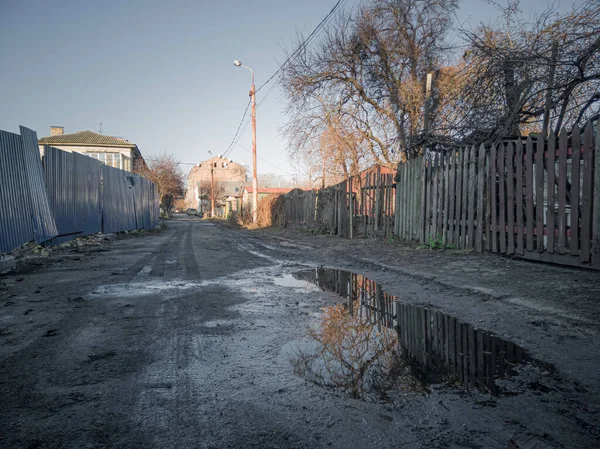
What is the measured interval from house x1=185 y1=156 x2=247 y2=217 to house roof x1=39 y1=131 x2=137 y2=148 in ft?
91.2

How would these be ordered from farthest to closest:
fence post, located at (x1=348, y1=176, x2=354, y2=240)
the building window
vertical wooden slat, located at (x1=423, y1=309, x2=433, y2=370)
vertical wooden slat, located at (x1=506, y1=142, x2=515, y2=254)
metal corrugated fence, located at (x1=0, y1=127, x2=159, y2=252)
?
the building window, fence post, located at (x1=348, y1=176, x2=354, y2=240), metal corrugated fence, located at (x1=0, y1=127, x2=159, y2=252), vertical wooden slat, located at (x1=506, y1=142, x2=515, y2=254), vertical wooden slat, located at (x1=423, y1=309, x2=433, y2=370)

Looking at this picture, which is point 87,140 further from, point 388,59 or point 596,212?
point 596,212

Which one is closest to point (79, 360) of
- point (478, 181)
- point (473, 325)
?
point (473, 325)

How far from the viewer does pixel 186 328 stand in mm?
3250

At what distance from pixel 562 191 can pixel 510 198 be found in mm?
892

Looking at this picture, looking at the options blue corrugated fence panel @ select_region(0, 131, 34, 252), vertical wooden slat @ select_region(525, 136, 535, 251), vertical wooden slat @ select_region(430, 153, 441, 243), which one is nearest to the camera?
vertical wooden slat @ select_region(525, 136, 535, 251)

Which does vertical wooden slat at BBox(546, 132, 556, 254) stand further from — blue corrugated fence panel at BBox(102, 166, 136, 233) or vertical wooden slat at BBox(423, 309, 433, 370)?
blue corrugated fence panel at BBox(102, 166, 136, 233)

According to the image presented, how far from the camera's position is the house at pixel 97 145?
37125 millimetres

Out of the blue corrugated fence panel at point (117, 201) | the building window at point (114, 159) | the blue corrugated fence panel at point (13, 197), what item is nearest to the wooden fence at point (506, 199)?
the blue corrugated fence panel at point (13, 197)

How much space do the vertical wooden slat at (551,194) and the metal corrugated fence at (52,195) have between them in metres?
9.28

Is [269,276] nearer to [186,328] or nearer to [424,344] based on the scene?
[186,328]

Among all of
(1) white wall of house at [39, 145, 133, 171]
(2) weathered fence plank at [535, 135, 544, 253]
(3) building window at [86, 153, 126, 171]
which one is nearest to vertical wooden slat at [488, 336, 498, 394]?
(2) weathered fence plank at [535, 135, 544, 253]

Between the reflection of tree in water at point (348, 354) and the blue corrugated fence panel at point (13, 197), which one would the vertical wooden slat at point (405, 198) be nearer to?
the reflection of tree in water at point (348, 354)

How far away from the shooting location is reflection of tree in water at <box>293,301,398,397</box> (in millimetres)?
2266
